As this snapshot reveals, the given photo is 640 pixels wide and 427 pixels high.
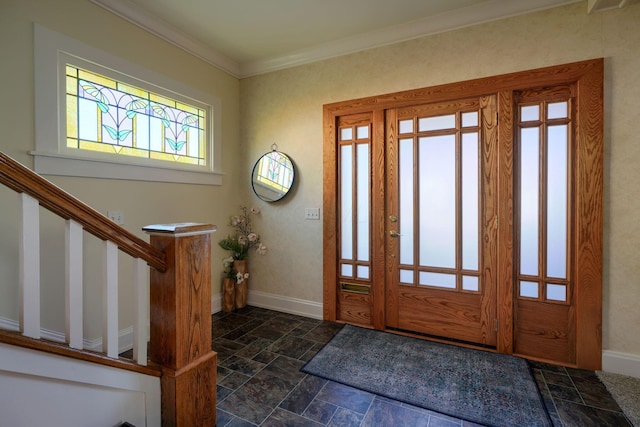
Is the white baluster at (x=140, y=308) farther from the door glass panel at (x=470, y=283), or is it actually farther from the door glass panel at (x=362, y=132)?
the door glass panel at (x=470, y=283)

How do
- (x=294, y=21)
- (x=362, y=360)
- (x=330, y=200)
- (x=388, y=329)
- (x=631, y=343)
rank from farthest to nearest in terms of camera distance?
(x=330, y=200)
(x=388, y=329)
(x=294, y=21)
(x=362, y=360)
(x=631, y=343)

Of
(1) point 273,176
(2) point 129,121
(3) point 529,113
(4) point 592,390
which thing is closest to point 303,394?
(4) point 592,390

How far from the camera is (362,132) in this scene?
2914 mm

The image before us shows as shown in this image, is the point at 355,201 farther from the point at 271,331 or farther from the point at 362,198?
the point at 271,331

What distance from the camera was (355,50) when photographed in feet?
9.41

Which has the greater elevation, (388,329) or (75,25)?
(75,25)

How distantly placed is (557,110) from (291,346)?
2.78 meters

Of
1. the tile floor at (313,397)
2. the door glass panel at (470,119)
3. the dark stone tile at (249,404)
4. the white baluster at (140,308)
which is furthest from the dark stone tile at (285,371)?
the door glass panel at (470,119)

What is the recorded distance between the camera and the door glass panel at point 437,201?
8.46 feet

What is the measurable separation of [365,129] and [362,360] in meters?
2.03

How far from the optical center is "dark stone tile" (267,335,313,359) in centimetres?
239

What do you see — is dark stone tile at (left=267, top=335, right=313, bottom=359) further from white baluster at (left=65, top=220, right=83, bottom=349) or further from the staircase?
white baluster at (left=65, top=220, right=83, bottom=349)

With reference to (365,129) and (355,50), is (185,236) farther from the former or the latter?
(355,50)

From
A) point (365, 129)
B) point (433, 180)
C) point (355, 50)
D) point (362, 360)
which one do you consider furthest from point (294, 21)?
point (362, 360)
